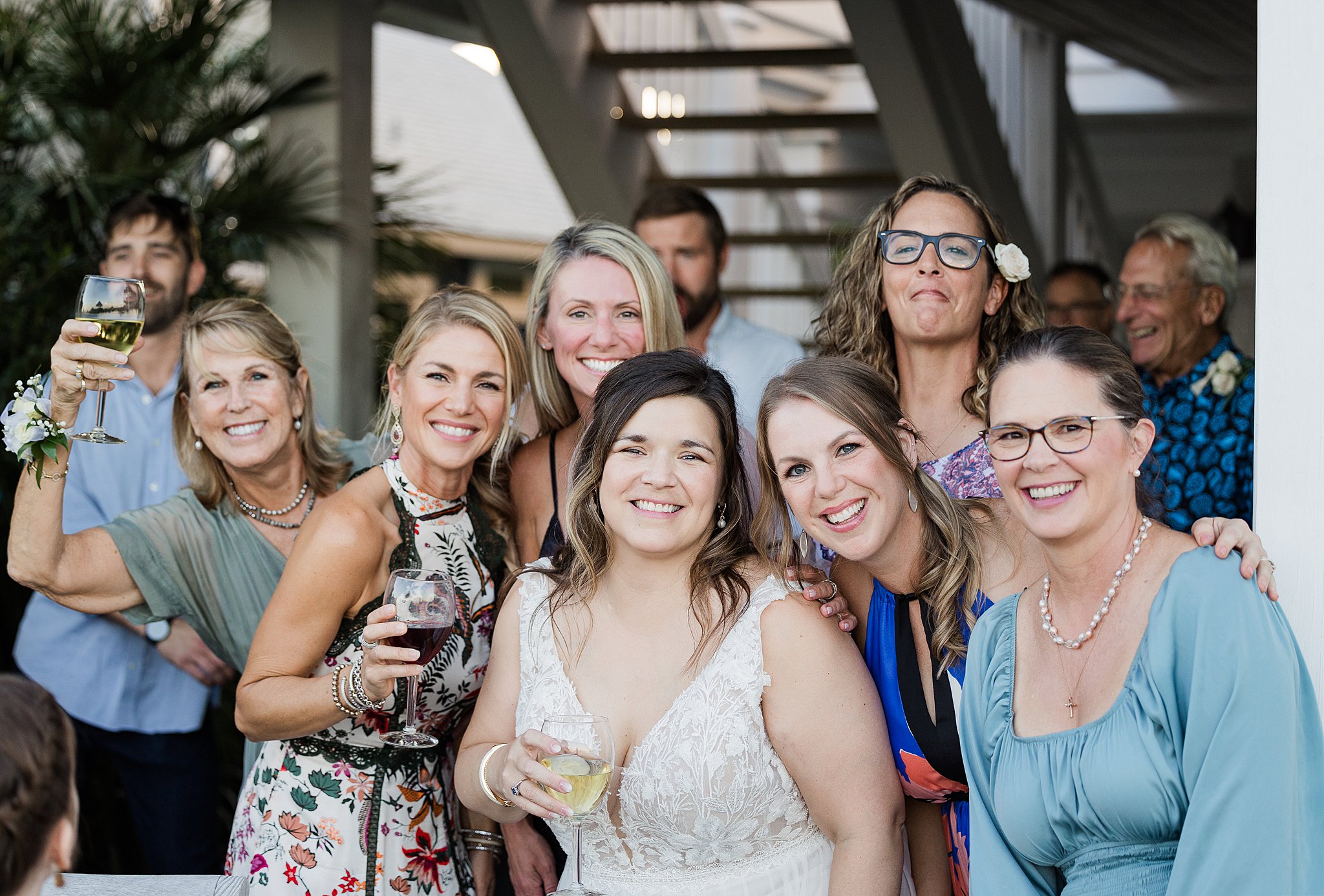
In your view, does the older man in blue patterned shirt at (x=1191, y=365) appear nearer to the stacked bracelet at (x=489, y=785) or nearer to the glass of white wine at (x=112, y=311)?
the stacked bracelet at (x=489, y=785)

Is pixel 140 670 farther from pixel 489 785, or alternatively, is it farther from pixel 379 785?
pixel 489 785

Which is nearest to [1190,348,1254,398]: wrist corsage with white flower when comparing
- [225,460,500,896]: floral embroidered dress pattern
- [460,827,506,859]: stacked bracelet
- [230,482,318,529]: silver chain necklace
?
[225,460,500,896]: floral embroidered dress pattern

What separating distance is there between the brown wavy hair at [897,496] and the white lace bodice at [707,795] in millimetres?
232

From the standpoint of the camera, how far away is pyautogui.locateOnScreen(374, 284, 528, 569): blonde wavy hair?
2.81 m

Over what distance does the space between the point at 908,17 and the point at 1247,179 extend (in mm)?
5063

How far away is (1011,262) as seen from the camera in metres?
2.89

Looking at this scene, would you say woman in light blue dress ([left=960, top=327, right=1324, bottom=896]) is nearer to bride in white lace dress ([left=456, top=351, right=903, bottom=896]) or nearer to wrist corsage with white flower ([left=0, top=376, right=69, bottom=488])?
bride in white lace dress ([left=456, top=351, right=903, bottom=896])

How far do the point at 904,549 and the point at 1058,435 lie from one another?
482mm

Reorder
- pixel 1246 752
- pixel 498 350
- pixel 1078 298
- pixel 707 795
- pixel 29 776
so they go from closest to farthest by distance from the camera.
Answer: pixel 29 776 → pixel 1246 752 → pixel 707 795 → pixel 498 350 → pixel 1078 298

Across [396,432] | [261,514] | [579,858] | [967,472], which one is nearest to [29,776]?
[579,858]

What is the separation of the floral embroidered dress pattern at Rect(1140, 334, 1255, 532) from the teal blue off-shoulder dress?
1839mm

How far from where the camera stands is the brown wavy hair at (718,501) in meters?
2.45

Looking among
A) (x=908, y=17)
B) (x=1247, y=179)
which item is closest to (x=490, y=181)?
(x=1247, y=179)

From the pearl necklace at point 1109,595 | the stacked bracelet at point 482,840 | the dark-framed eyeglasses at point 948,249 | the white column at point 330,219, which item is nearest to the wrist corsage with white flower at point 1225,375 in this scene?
the dark-framed eyeglasses at point 948,249
